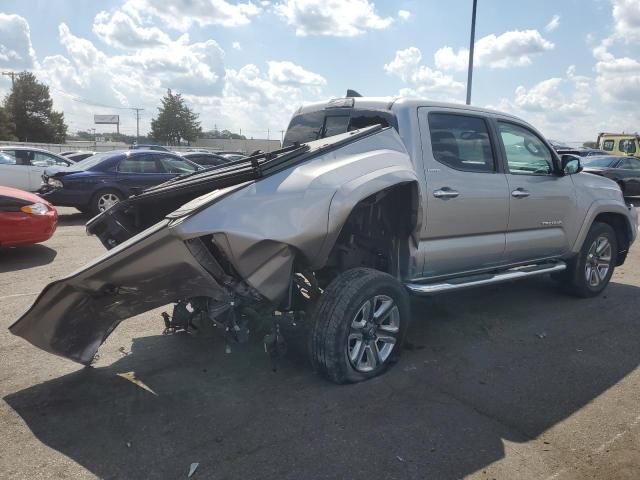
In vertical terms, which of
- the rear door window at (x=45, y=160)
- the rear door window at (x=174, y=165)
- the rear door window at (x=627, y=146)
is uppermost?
the rear door window at (x=627, y=146)

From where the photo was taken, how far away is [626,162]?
18.4m

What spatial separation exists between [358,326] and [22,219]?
5.80m

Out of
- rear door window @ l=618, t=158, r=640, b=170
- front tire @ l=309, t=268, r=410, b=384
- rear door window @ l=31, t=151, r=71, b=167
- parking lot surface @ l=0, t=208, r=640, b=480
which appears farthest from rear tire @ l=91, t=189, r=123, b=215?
rear door window @ l=618, t=158, r=640, b=170

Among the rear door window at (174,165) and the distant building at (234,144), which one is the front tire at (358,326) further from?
the distant building at (234,144)

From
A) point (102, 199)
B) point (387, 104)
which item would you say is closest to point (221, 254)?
point (387, 104)

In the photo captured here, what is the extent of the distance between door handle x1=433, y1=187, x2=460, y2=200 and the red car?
5907mm

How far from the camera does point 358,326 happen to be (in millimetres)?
3709

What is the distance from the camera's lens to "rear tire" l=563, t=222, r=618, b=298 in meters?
6.02

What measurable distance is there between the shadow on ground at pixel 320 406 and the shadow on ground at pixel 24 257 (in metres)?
3.56

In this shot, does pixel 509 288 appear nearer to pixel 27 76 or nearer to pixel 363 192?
pixel 363 192

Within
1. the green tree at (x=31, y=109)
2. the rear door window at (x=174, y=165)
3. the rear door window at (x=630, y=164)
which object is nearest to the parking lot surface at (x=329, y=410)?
the rear door window at (x=174, y=165)

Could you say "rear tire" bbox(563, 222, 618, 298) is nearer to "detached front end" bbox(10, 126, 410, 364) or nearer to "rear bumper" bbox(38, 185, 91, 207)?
"detached front end" bbox(10, 126, 410, 364)

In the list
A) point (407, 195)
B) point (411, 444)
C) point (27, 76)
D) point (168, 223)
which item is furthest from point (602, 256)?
point (27, 76)

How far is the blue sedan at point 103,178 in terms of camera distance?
11.1 meters
